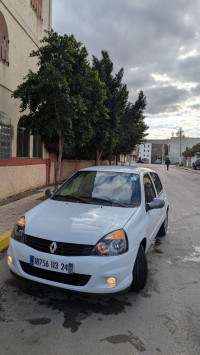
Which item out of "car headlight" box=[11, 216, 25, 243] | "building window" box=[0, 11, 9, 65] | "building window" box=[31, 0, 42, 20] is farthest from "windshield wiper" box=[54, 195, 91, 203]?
"building window" box=[31, 0, 42, 20]

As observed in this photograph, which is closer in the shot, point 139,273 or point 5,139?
point 139,273

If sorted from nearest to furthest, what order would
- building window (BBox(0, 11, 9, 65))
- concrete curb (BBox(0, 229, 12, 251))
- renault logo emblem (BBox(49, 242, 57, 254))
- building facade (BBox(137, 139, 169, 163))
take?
renault logo emblem (BBox(49, 242, 57, 254))
concrete curb (BBox(0, 229, 12, 251))
building window (BBox(0, 11, 9, 65))
building facade (BBox(137, 139, 169, 163))

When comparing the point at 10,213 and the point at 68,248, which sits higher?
the point at 68,248

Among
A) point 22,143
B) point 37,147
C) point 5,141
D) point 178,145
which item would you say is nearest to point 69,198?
point 5,141

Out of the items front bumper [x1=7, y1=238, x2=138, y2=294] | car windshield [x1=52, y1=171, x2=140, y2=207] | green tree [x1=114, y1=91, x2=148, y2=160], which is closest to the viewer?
front bumper [x1=7, y1=238, x2=138, y2=294]

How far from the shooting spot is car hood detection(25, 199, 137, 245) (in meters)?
2.80

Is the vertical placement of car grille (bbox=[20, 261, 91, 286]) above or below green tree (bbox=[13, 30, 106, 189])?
below

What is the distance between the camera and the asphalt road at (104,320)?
2.30 metres

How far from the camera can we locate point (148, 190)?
429cm

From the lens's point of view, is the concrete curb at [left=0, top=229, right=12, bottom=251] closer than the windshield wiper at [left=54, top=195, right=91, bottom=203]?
No

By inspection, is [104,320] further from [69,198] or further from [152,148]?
[152,148]

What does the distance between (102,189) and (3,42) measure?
23.6ft

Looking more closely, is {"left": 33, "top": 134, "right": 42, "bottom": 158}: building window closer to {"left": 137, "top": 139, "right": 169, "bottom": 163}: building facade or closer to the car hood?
the car hood

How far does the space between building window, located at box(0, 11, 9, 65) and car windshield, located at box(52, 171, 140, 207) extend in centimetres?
624
